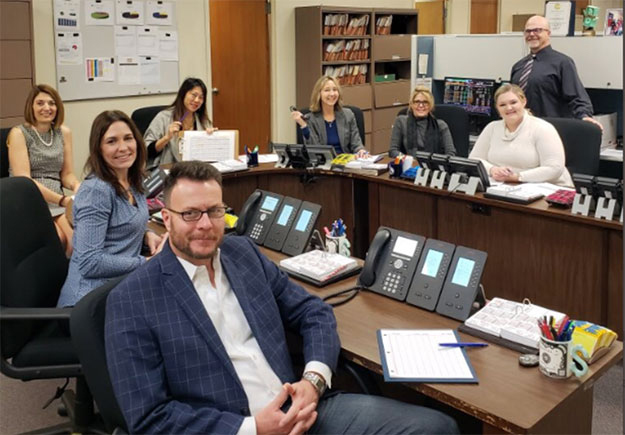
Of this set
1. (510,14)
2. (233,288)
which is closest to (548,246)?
(233,288)

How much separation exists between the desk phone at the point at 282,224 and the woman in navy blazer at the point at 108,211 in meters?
0.51

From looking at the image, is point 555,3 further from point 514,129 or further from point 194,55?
point 194,55

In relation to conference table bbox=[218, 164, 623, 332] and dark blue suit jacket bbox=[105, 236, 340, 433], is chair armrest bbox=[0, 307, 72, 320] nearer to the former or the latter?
dark blue suit jacket bbox=[105, 236, 340, 433]

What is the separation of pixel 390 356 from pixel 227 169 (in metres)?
2.61

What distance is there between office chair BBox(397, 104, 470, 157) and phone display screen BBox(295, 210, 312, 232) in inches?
96.6

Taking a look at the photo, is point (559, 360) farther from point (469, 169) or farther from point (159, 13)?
point (159, 13)

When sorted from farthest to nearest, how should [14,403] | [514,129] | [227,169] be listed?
1. [227,169]
2. [514,129]
3. [14,403]

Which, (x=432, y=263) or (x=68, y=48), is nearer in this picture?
(x=432, y=263)

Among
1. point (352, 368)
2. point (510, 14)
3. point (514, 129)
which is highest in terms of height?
point (510, 14)

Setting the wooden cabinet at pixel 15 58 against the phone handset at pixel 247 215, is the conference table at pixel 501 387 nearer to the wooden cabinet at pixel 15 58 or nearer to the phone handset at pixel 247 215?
the phone handset at pixel 247 215

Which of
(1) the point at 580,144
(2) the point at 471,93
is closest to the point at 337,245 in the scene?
(1) the point at 580,144

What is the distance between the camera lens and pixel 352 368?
200 cm

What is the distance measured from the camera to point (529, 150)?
3.90 meters

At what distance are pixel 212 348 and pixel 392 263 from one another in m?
0.80
